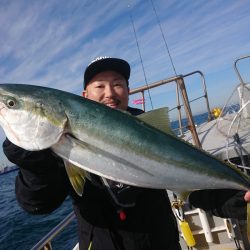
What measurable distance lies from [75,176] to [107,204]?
786mm

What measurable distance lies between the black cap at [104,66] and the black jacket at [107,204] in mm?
1134

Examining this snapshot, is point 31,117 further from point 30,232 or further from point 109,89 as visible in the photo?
point 30,232

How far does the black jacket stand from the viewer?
2529 millimetres

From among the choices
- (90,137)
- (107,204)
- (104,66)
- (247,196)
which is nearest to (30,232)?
(107,204)

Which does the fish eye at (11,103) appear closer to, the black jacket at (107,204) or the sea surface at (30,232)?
the black jacket at (107,204)

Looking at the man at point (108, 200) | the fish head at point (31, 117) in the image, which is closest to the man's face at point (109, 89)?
the man at point (108, 200)

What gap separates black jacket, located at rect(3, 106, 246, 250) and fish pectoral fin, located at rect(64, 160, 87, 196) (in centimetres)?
32

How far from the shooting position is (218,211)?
10.4 ft

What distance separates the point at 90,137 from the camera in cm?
223

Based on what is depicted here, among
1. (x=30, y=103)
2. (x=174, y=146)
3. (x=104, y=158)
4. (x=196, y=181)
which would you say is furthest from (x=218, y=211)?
(x=30, y=103)

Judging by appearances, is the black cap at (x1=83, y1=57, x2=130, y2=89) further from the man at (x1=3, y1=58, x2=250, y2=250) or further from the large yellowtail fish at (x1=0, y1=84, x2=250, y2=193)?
the large yellowtail fish at (x1=0, y1=84, x2=250, y2=193)

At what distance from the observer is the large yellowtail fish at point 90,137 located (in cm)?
221

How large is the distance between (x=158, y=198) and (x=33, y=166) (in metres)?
1.31

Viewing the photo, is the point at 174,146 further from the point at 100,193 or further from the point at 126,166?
the point at 100,193
